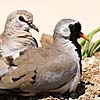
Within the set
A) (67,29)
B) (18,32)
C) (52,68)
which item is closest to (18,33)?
(18,32)

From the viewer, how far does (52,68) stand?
483 cm

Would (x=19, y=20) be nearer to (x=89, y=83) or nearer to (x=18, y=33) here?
(x=18, y=33)

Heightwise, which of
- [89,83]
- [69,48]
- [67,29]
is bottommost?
[89,83]

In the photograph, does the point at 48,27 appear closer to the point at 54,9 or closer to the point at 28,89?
the point at 54,9

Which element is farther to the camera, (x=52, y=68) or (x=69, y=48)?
(x=69, y=48)

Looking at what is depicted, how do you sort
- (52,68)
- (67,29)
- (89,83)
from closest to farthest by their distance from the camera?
(52,68) → (67,29) → (89,83)

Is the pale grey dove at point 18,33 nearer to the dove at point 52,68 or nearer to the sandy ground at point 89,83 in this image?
the dove at point 52,68

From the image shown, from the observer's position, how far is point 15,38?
18.7 ft

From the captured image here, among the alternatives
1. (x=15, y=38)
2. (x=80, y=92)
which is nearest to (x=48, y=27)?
(x=15, y=38)

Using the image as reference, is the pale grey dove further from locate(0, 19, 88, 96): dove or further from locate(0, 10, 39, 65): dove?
locate(0, 19, 88, 96): dove

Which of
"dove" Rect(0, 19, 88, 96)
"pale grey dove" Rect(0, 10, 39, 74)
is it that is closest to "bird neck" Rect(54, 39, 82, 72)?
"dove" Rect(0, 19, 88, 96)

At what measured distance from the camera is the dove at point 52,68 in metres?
4.75

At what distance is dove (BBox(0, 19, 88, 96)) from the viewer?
15.6ft

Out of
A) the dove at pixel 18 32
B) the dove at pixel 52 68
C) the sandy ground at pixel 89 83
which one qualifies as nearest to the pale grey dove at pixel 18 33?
the dove at pixel 18 32
